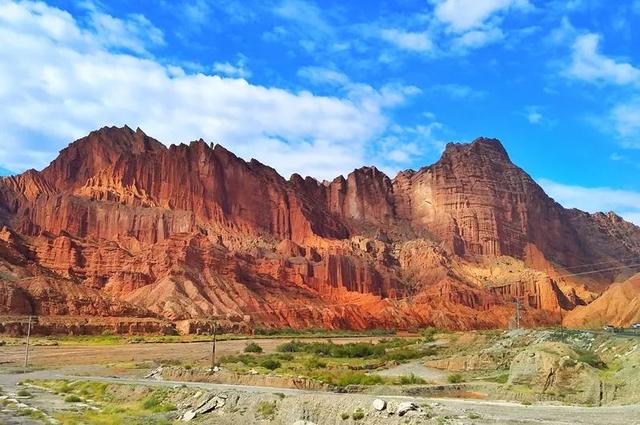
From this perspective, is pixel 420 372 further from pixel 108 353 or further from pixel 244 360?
pixel 108 353

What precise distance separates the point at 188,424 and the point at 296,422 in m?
5.88

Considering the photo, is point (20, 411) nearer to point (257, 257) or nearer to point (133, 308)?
point (133, 308)

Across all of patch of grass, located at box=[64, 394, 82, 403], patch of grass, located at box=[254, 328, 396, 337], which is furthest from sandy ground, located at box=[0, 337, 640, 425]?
patch of grass, located at box=[254, 328, 396, 337]

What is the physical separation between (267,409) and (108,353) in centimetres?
5656

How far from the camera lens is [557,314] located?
18538cm

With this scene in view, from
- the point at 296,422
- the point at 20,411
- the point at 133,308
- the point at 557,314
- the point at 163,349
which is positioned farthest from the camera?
the point at 557,314

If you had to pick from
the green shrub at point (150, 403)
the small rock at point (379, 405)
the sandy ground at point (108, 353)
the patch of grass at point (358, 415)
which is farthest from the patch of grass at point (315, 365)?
the small rock at point (379, 405)

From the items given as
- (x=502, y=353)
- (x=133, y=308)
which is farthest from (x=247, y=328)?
(x=502, y=353)

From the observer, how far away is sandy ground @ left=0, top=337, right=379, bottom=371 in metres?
70.8

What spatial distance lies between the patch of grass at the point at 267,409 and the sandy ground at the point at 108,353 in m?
38.2

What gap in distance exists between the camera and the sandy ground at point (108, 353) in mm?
70844

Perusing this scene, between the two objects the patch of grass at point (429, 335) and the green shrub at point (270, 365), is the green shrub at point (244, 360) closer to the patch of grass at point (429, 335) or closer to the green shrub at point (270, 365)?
the green shrub at point (270, 365)

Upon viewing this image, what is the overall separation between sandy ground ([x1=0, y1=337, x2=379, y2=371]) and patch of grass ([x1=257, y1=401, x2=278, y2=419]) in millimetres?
38172

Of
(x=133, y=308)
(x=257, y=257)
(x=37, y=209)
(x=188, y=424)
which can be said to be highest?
(x=37, y=209)
